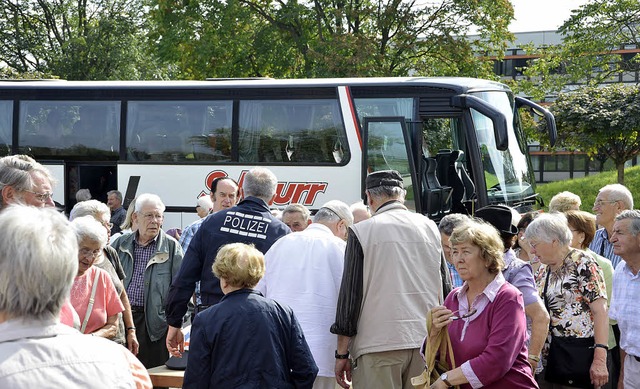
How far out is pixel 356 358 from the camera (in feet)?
19.3

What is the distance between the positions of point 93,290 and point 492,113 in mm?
9268

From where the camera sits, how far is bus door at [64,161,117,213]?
632 inches

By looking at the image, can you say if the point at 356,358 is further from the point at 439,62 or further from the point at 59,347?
the point at 439,62

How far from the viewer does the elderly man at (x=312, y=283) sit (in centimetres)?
615

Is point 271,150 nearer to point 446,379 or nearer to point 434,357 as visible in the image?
point 434,357

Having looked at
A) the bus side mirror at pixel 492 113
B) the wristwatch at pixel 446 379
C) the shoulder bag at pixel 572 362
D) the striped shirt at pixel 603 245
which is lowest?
the shoulder bag at pixel 572 362

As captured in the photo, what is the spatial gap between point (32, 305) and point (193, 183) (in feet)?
42.3

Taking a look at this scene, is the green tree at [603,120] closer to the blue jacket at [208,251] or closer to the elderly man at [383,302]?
the blue jacket at [208,251]

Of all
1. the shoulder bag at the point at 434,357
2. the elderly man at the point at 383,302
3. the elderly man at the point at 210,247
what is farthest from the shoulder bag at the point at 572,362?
the elderly man at the point at 210,247

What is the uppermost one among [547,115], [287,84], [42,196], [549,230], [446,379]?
[287,84]

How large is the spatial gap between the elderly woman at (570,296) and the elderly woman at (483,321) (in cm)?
109

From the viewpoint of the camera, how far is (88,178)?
16203 mm

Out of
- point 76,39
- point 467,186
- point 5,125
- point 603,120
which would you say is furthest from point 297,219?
point 76,39

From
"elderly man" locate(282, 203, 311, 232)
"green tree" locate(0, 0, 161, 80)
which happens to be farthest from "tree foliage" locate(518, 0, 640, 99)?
"elderly man" locate(282, 203, 311, 232)
